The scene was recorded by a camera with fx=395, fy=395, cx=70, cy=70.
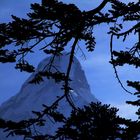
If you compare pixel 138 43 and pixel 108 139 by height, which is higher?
pixel 138 43

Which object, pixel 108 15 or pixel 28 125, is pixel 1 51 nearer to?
pixel 28 125

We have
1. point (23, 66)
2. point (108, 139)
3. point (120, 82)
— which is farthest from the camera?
point (23, 66)

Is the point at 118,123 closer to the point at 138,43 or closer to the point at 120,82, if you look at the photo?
the point at 120,82

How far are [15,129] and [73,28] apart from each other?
1.50 metres

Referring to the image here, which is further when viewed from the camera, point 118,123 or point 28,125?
point 28,125

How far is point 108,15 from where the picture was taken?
5.23 metres

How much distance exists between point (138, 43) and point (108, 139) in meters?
1.65

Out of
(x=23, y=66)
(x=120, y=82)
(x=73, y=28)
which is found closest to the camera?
(x=73, y=28)

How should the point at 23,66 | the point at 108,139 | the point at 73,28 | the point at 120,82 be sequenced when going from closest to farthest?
the point at 108,139, the point at 73,28, the point at 120,82, the point at 23,66

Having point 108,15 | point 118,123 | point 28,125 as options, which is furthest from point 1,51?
point 118,123

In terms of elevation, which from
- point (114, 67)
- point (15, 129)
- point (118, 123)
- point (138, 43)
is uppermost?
point (138, 43)

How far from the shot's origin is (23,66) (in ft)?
19.5

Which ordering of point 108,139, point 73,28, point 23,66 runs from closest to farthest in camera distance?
point 108,139 → point 73,28 → point 23,66

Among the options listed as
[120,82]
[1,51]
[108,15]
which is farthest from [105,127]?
[1,51]
